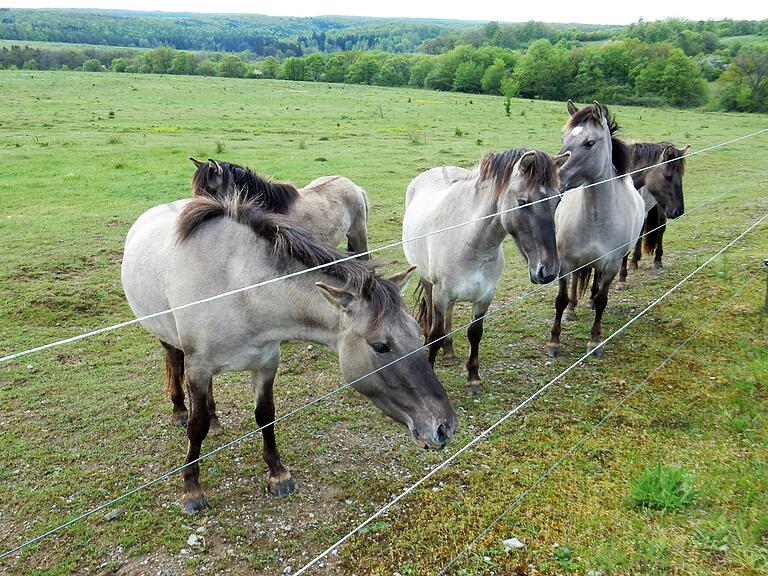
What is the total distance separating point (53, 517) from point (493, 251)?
4112 millimetres

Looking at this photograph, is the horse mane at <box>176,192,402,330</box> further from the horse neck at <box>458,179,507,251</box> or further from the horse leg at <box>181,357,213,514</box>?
the horse neck at <box>458,179,507,251</box>

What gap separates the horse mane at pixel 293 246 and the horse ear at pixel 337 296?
0.06 m

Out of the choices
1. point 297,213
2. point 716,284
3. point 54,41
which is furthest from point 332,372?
point 54,41

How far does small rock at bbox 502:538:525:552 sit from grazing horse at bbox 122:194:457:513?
930mm

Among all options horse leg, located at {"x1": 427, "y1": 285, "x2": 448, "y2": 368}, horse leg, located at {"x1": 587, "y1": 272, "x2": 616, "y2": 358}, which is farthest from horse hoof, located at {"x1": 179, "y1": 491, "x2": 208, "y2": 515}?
horse leg, located at {"x1": 587, "y1": 272, "x2": 616, "y2": 358}

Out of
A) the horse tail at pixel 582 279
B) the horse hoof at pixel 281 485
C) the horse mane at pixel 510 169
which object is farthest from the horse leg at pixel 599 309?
the horse hoof at pixel 281 485

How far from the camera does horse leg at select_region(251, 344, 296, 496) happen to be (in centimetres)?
392

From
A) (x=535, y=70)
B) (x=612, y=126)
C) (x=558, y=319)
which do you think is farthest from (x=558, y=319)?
(x=535, y=70)

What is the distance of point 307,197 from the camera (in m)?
7.04

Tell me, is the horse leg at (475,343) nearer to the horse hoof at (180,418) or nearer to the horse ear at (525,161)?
the horse ear at (525,161)

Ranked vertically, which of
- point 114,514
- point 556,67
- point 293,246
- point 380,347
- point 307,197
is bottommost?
point 114,514

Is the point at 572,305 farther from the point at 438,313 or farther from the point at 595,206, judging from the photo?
the point at 438,313

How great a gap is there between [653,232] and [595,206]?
12.0ft

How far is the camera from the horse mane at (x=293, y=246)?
307cm
